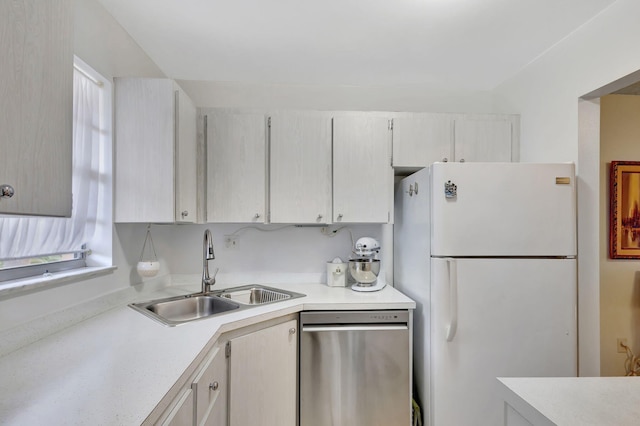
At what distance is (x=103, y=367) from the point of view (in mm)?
1009

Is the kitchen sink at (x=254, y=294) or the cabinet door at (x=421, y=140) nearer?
the kitchen sink at (x=254, y=294)

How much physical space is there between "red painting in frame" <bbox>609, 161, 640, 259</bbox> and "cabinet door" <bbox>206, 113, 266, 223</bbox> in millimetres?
2689

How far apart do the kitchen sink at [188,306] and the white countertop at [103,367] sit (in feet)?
0.59

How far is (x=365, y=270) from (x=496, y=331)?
2.77ft

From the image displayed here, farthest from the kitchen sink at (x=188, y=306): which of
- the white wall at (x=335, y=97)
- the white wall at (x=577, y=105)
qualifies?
the white wall at (x=577, y=105)

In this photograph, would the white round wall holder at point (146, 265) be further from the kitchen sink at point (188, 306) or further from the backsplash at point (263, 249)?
the backsplash at point (263, 249)

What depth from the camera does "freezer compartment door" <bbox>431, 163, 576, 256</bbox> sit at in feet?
5.92

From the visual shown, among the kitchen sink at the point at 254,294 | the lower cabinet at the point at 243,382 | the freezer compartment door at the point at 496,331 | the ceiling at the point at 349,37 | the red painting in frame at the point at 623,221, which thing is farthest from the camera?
the red painting in frame at the point at 623,221

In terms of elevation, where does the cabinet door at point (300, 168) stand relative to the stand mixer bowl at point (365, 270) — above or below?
above

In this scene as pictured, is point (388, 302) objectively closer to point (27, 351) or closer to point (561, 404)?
point (561, 404)

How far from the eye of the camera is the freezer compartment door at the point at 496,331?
70.6 inches

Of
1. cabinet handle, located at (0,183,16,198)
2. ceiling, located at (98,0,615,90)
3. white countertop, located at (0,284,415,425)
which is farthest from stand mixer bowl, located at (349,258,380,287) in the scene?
cabinet handle, located at (0,183,16,198)

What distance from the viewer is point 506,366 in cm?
179

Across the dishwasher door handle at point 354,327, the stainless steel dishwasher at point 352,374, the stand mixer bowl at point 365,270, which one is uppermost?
the stand mixer bowl at point 365,270
